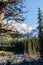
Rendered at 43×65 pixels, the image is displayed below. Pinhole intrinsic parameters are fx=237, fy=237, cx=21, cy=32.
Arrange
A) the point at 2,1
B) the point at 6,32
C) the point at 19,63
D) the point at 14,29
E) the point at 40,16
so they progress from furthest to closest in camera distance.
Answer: the point at 40,16
the point at 14,29
the point at 6,32
the point at 19,63
the point at 2,1

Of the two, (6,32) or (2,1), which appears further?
(6,32)

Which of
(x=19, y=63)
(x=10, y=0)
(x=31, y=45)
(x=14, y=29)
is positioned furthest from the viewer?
(x=31, y=45)

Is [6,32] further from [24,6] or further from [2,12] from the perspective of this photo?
[2,12]

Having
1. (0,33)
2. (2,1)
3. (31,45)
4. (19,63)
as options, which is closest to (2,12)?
(2,1)

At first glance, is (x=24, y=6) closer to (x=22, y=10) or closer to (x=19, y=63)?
(x=22, y=10)

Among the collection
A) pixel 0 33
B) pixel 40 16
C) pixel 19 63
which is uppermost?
pixel 40 16

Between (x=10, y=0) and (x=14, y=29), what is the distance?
127 inches

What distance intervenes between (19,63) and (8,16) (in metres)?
2.60

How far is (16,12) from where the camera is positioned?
1266 centimetres

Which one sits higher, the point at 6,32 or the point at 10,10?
the point at 10,10

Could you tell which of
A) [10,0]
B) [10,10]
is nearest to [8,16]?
[10,10]

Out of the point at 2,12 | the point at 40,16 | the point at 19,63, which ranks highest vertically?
the point at 40,16

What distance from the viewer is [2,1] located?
9.46 meters

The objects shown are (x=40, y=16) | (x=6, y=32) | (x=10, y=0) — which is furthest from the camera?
(x=40, y=16)
